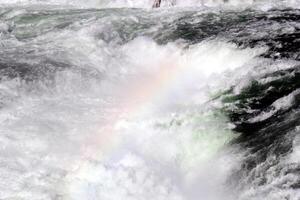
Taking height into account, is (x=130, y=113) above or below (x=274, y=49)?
below

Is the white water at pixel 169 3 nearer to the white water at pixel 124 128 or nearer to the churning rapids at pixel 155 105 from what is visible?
the churning rapids at pixel 155 105

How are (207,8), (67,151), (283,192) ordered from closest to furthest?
(283,192) → (67,151) → (207,8)

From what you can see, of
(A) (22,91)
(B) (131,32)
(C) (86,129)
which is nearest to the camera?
(C) (86,129)

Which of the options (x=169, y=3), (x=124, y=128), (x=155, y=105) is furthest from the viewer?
(x=169, y=3)

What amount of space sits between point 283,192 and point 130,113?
295 centimetres

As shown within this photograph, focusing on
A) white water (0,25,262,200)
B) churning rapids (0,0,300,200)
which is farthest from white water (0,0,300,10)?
white water (0,25,262,200)

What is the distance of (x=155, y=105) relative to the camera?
24.8ft

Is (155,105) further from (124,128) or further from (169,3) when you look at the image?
(169,3)

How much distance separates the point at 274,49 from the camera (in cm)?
813

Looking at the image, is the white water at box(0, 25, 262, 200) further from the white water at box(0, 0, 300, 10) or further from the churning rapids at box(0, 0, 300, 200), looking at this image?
the white water at box(0, 0, 300, 10)

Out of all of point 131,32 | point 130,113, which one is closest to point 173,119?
point 130,113

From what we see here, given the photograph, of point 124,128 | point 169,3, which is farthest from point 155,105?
point 169,3

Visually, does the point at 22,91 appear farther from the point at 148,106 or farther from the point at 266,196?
the point at 266,196

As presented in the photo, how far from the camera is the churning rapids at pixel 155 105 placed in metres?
5.29
